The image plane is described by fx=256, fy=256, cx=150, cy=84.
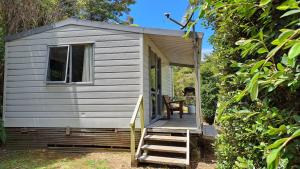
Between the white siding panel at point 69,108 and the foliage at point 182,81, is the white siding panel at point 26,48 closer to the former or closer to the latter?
the white siding panel at point 69,108

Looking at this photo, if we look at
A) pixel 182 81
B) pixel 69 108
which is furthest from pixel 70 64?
pixel 182 81

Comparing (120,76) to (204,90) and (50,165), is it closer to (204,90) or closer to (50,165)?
(50,165)

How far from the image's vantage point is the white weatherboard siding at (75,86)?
662cm

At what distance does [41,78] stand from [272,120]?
673 cm

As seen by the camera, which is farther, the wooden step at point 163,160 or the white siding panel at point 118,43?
the white siding panel at point 118,43

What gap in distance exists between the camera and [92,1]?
16781 mm

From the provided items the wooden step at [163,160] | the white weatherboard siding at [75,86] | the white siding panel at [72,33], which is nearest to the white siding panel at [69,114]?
the white weatherboard siding at [75,86]

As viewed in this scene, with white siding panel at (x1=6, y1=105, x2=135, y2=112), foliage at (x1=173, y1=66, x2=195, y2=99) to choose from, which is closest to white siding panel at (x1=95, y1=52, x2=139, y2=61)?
white siding panel at (x1=6, y1=105, x2=135, y2=112)

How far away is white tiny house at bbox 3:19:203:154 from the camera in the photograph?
21.7 ft

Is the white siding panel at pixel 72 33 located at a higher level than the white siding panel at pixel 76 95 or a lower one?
higher

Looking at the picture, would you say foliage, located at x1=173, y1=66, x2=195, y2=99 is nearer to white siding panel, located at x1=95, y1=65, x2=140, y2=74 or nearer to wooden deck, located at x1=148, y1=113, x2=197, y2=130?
wooden deck, located at x1=148, y1=113, x2=197, y2=130

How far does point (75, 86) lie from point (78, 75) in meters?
0.31

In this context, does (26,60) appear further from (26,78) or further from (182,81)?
(182,81)

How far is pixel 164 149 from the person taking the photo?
5.62 metres
